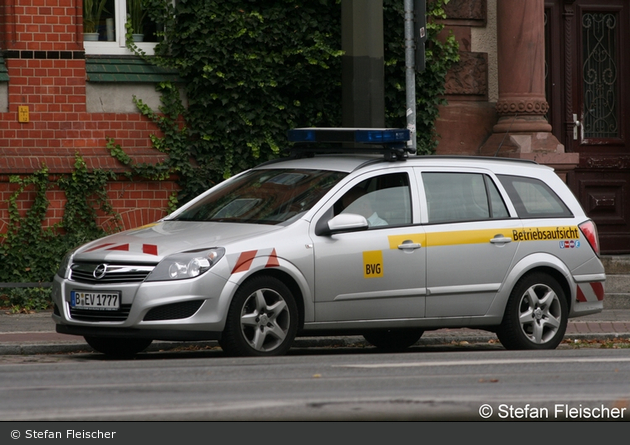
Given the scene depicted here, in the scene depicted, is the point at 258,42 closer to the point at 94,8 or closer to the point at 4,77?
the point at 94,8

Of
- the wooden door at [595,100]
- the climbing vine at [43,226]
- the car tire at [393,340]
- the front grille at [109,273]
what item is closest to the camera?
the front grille at [109,273]

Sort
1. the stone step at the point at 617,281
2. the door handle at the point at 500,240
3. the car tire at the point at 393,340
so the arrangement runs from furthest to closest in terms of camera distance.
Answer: the stone step at the point at 617,281
the car tire at the point at 393,340
the door handle at the point at 500,240

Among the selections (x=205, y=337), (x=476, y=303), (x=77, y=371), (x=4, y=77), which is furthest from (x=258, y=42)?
(x=77, y=371)

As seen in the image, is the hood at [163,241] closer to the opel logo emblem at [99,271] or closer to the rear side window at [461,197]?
the opel logo emblem at [99,271]

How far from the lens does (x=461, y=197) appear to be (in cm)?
987

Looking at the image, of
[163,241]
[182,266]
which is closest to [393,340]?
[163,241]

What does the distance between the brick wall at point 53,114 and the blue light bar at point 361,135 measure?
4531mm

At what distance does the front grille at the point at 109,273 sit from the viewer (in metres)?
8.37

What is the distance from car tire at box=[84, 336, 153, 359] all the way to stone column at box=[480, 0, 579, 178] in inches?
261

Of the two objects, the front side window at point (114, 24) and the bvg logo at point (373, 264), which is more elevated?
the front side window at point (114, 24)

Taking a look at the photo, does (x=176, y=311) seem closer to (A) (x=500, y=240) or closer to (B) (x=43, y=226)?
(A) (x=500, y=240)

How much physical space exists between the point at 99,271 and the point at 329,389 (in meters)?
3.27

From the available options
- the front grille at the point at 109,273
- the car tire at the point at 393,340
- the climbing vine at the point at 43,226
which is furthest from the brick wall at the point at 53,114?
the front grille at the point at 109,273

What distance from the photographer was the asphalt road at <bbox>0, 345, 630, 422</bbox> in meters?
5.01
